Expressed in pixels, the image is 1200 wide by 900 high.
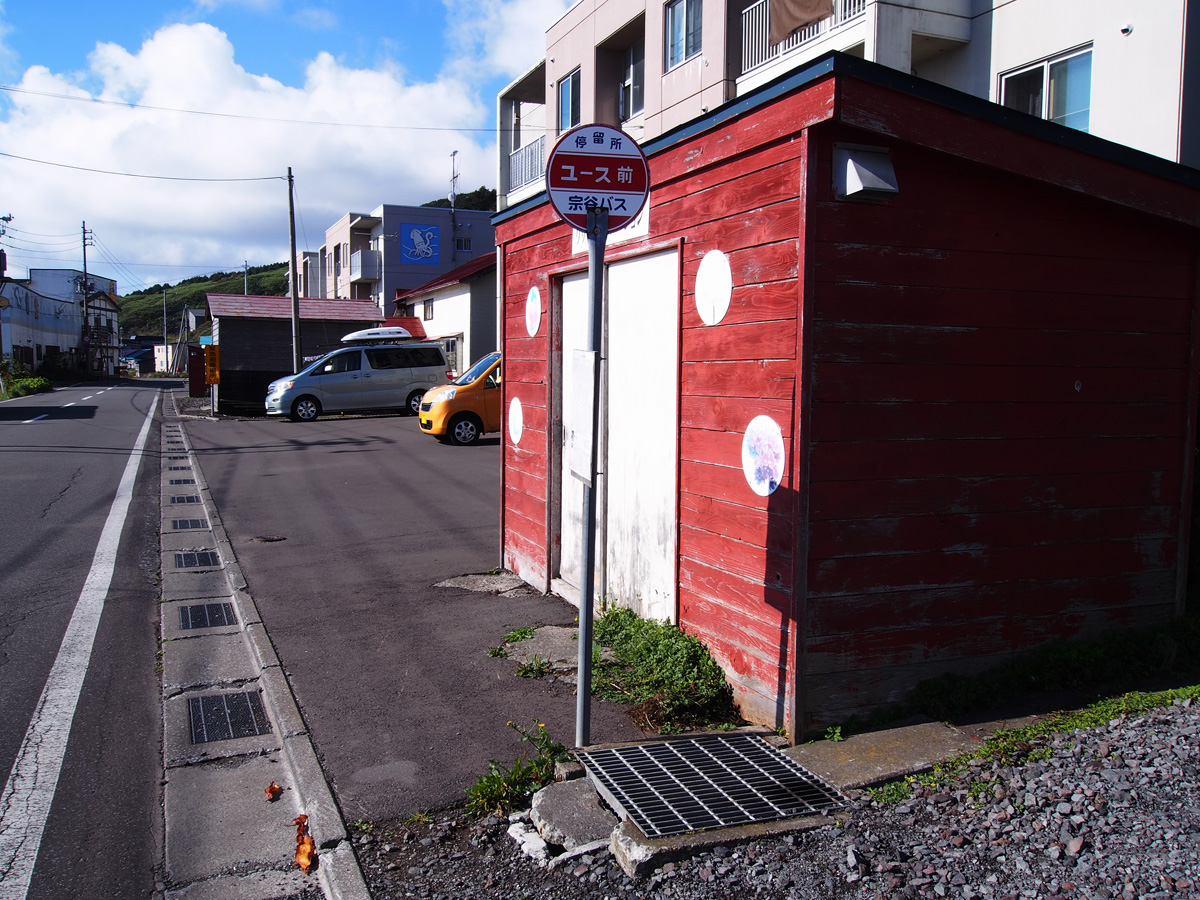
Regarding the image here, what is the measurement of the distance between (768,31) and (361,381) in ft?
44.8

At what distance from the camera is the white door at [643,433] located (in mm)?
5020

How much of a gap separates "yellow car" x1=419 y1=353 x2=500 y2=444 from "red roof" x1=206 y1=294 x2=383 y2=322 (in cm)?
1365

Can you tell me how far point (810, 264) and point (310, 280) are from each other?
62511 millimetres

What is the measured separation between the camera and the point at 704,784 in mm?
3619

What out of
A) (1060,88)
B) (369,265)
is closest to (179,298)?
(369,265)

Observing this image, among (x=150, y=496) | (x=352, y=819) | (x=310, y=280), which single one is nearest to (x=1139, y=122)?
(x=352, y=819)

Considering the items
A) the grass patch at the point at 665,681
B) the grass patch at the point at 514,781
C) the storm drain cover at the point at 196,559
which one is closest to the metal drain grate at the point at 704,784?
the grass patch at the point at 514,781

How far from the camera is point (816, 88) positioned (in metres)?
3.79

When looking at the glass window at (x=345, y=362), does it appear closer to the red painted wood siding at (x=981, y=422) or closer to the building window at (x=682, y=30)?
the building window at (x=682, y=30)

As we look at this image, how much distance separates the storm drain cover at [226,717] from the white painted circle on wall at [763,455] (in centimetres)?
280

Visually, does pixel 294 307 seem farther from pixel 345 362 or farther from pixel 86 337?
pixel 86 337

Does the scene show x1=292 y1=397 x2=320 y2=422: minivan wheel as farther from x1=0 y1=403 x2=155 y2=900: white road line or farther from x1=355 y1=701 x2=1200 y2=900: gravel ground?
x1=355 y1=701 x2=1200 y2=900: gravel ground

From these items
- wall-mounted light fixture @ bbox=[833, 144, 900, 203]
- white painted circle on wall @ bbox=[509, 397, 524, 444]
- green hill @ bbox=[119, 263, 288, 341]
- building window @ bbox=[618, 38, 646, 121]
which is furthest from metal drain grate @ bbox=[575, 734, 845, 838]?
green hill @ bbox=[119, 263, 288, 341]

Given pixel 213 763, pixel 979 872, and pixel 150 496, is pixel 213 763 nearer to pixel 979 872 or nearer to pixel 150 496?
pixel 979 872
